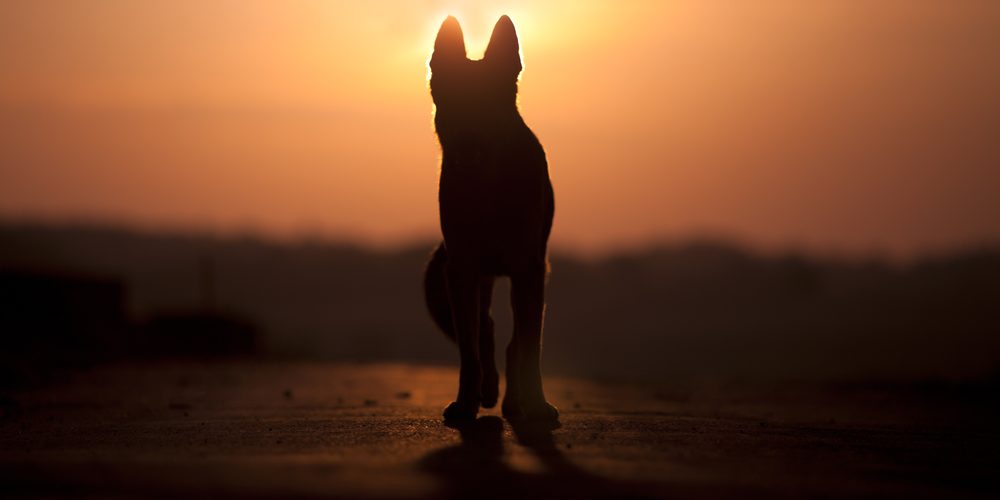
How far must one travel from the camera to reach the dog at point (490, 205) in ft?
29.6

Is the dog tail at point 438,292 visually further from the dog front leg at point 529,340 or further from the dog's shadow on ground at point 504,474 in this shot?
the dog's shadow on ground at point 504,474

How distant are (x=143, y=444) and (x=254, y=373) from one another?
950cm

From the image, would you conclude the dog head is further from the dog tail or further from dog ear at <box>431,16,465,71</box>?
the dog tail

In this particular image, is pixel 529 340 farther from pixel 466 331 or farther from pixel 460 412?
pixel 460 412

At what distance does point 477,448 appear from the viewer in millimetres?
7098

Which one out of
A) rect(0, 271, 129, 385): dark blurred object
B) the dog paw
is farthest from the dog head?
rect(0, 271, 129, 385): dark blurred object

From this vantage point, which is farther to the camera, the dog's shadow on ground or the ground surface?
the ground surface

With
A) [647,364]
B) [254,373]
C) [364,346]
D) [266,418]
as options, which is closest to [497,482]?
[266,418]

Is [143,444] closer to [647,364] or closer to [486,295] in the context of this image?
[486,295]

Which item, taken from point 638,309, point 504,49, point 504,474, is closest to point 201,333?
point 504,49

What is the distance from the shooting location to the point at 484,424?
864 centimetres

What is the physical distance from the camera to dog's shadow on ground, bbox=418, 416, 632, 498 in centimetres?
550

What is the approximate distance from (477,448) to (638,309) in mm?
58403

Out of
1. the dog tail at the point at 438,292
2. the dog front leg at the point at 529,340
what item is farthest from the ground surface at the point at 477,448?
the dog tail at the point at 438,292
